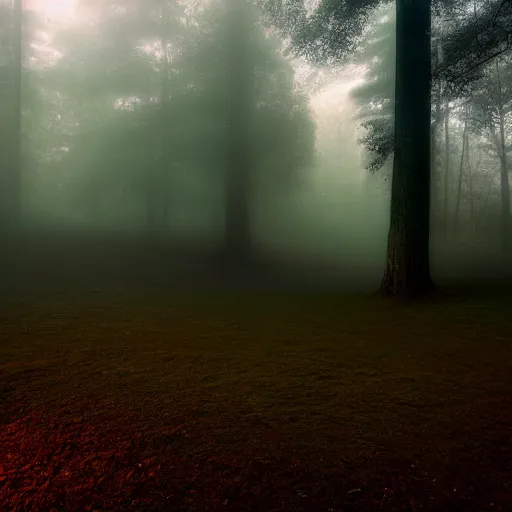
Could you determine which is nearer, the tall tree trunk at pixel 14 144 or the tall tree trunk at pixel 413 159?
the tall tree trunk at pixel 413 159

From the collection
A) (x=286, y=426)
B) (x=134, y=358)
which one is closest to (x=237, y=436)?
(x=286, y=426)

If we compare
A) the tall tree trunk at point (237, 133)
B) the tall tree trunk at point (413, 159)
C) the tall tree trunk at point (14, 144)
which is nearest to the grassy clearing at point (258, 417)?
the tall tree trunk at point (413, 159)

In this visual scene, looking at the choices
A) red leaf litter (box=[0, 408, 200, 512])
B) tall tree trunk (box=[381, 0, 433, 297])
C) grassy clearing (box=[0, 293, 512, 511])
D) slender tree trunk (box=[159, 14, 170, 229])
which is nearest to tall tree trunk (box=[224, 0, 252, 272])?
slender tree trunk (box=[159, 14, 170, 229])

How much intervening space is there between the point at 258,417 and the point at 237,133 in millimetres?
19560

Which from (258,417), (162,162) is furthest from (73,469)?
(162,162)

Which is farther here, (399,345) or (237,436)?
(399,345)

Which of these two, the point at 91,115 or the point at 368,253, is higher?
the point at 91,115

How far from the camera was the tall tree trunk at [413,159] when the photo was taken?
33.2ft

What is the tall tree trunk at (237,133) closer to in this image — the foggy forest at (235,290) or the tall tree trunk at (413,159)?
the foggy forest at (235,290)

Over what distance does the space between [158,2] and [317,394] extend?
84.5 feet

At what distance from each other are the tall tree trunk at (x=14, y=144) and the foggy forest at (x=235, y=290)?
0.16m

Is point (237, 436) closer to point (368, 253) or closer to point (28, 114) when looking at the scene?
point (368, 253)

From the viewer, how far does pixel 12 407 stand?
4.50m

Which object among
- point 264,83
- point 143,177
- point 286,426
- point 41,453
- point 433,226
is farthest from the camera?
point 433,226
